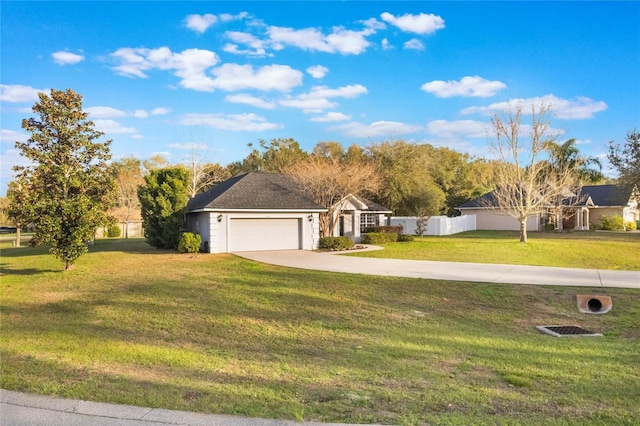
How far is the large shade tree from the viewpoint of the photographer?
15.2m

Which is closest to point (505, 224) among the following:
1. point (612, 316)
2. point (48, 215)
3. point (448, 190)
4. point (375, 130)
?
point (448, 190)

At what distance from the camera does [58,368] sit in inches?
219

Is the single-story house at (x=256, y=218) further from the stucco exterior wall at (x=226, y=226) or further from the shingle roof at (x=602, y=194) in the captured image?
the shingle roof at (x=602, y=194)

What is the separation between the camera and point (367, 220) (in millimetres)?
31859

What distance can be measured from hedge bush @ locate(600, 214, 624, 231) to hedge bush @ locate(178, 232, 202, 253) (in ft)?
112

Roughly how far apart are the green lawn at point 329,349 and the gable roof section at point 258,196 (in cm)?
941

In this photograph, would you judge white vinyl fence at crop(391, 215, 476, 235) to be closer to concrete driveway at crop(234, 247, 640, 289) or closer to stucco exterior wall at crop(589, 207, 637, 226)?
stucco exterior wall at crop(589, 207, 637, 226)

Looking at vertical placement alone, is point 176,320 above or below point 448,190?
below

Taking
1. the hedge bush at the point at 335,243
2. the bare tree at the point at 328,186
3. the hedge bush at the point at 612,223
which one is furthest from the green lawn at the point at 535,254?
the hedge bush at the point at 612,223

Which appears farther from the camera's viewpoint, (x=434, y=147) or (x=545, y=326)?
(x=434, y=147)

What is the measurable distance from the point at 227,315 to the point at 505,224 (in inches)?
1423

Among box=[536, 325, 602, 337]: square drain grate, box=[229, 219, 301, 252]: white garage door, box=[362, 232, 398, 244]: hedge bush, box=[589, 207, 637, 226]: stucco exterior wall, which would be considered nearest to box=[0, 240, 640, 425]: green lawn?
box=[536, 325, 602, 337]: square drain grate

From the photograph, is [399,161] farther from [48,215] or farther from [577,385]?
[577,385]

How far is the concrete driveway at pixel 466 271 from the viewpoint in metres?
12.7
